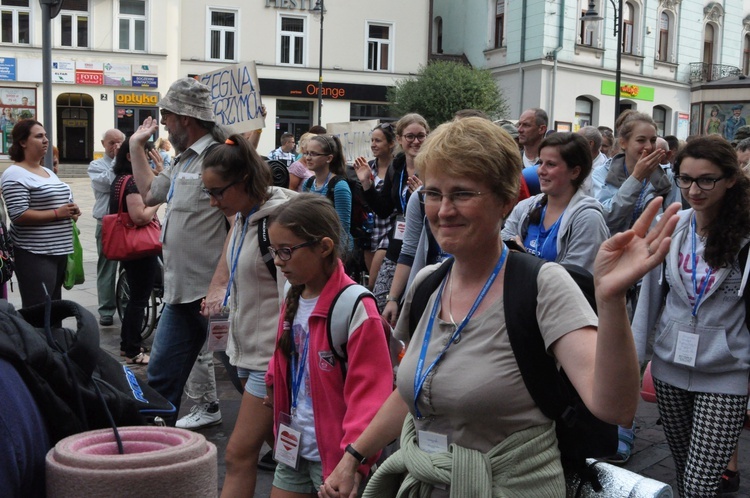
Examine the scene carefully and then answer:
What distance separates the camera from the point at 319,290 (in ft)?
9.98

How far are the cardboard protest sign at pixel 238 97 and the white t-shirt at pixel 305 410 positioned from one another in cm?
398

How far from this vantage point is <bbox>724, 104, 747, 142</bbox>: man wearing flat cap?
97.7 feet

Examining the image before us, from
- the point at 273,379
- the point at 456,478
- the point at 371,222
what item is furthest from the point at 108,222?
the point at 456,478

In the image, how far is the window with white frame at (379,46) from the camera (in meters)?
37.9

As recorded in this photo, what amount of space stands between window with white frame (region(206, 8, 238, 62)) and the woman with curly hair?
33.6 metres

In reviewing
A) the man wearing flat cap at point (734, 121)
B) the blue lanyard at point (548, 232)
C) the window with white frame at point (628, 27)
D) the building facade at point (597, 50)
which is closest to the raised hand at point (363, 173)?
the blue lanyard at point (548, 232)

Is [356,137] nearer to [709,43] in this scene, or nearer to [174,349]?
[174,349]

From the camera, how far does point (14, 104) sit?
3319cm

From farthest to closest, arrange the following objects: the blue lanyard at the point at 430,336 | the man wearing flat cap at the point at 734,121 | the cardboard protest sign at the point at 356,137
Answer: the man wearing flat cap at the point at 734,121
the cardboard protest sign at the point at 356,137
the blue lanyard at the point at 430,336

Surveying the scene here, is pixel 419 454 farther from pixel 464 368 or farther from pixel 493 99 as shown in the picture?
pixel 493 99

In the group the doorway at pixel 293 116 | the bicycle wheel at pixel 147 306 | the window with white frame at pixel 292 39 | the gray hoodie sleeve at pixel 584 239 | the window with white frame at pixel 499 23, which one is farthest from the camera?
the doorway at pixel 293 116

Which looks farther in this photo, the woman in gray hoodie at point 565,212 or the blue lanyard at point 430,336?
the woman in gray hoodie at point 565,212

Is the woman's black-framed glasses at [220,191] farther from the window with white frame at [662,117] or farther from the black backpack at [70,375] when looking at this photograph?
the window with white frame at [662,117]

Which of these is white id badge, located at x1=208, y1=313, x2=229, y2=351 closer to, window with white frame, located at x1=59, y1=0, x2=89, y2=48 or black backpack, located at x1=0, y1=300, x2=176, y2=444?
black backpack, located at x1=0, y1=300, x2=176, y2=444
